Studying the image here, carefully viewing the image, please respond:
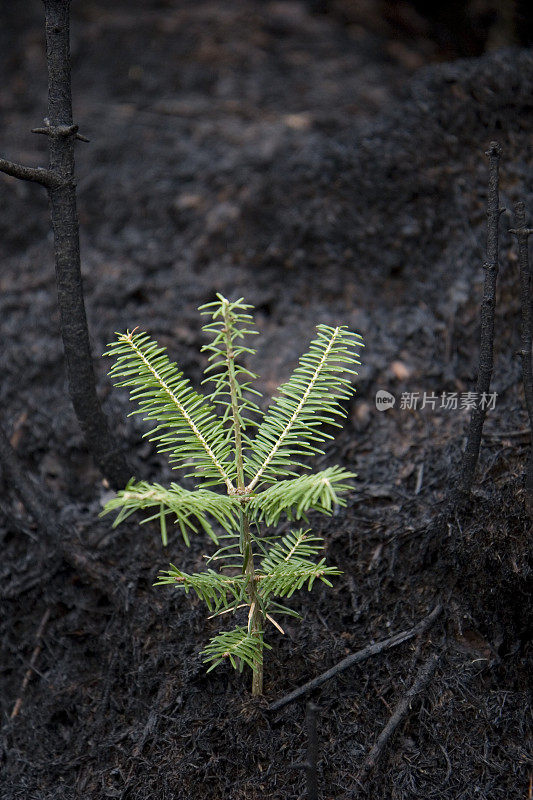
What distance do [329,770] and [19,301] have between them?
234 centimetres

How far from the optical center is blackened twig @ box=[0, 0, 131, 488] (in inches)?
73.7

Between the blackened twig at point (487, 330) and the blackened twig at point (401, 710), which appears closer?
the blackened twig at point (401, 710)

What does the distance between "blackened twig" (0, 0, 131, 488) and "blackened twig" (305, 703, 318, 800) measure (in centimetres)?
114

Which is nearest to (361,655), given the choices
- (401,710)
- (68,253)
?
(401,710)

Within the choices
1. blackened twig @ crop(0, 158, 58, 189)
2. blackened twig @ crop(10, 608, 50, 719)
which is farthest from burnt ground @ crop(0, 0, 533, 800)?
blackened twig @ crop(0, 158, 58, 189)

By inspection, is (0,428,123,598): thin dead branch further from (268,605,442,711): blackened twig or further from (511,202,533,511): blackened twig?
(511,202,533,511): blackened twig

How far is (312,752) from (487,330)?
1.18 m

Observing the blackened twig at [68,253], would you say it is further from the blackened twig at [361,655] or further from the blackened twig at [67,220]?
the blackened twig at [361,655]

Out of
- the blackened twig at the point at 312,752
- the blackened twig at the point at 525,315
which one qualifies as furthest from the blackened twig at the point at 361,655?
the blackened twig at the point at 525,315

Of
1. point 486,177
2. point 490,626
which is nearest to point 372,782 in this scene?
point 490,626

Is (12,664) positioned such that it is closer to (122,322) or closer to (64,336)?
(64,336)

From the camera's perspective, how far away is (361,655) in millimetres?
1746

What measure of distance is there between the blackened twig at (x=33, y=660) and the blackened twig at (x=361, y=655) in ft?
2.58

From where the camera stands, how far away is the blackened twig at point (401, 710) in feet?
5.16
